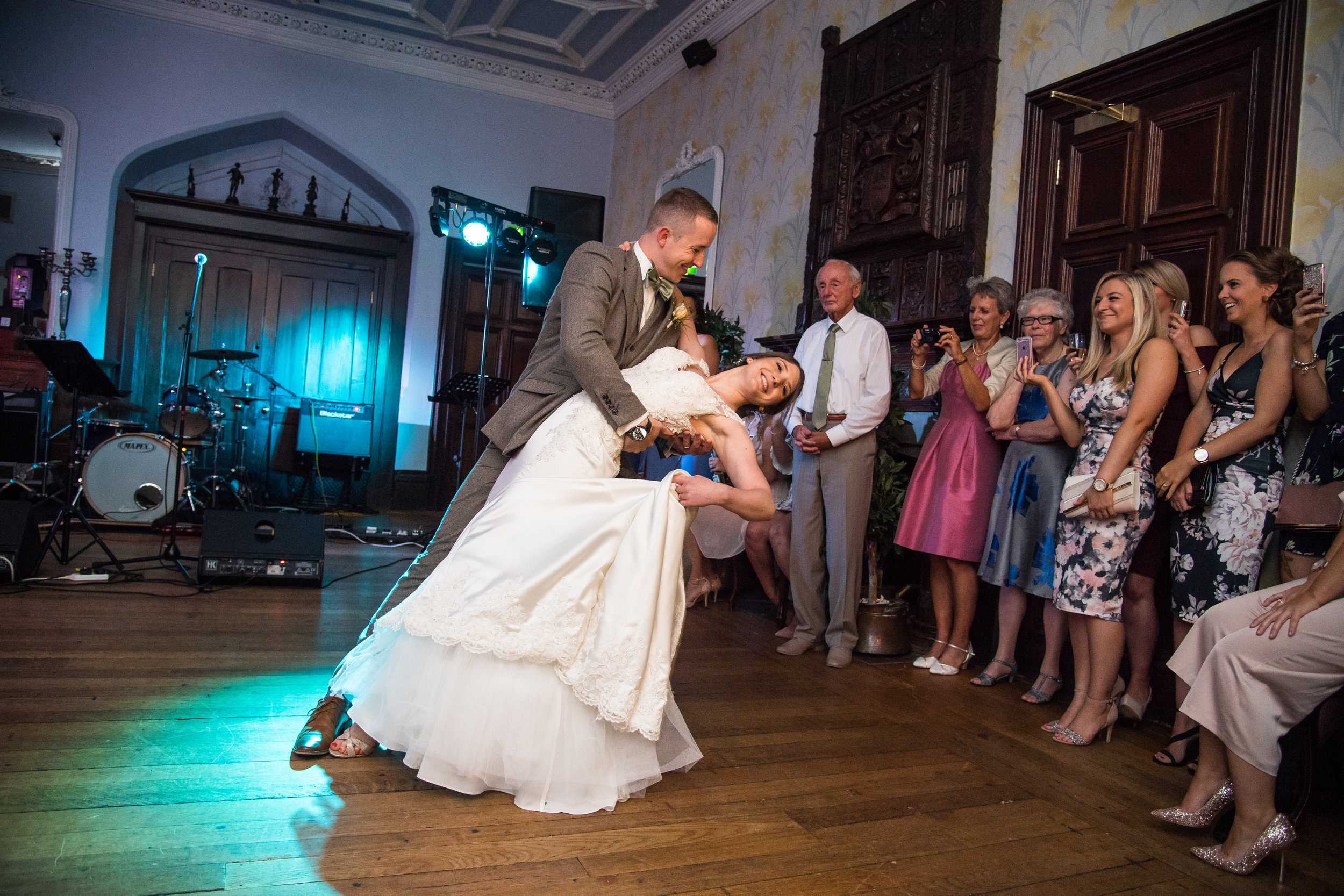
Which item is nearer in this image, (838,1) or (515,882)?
(515,882)

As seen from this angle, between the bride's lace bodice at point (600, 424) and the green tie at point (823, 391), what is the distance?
186 cm

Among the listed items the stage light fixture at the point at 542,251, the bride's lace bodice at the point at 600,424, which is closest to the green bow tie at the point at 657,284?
the bride's lace bodice at the point at 600,424

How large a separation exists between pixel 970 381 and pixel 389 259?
7.50 meters

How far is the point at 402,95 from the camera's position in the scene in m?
9.34

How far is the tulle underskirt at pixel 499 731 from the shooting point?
212cm

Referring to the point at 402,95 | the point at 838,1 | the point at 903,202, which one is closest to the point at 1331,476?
the point at 903,202

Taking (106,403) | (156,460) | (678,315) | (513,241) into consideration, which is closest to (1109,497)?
(678,315)

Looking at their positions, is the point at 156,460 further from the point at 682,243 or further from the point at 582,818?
the point at 582,818

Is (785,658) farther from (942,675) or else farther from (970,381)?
(970,381)

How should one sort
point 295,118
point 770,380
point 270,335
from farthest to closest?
point 270,335, point 295,118, point 770,380

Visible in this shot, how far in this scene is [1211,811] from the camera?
2.29 meters

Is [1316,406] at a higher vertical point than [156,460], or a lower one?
higher

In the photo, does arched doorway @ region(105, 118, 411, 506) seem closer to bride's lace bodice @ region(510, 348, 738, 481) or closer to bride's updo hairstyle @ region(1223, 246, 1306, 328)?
bride's lace bodice @ region(510, 348, 738, 481)

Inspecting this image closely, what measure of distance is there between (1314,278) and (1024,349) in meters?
1.04
